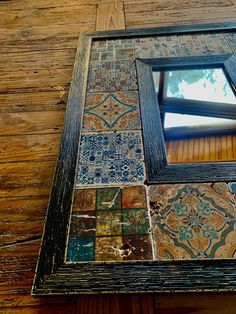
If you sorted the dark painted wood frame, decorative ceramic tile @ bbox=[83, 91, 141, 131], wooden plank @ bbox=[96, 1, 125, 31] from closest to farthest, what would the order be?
the dark painted wood frame → decorative ceramic tile @ bbox=[83, 91, 141, 131] → wooden plank @ bbox=[96, 1, 125, 31]

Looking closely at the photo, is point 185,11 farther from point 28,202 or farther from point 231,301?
point 231,301

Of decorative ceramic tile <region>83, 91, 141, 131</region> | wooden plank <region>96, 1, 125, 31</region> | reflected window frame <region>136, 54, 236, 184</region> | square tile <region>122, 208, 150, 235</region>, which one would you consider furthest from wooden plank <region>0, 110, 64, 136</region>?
wooden plank <region>96, 1, 125, 31</region>

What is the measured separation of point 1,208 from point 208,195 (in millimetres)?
444

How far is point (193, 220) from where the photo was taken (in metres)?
0.51

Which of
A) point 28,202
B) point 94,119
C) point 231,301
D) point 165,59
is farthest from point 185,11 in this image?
point 231,301

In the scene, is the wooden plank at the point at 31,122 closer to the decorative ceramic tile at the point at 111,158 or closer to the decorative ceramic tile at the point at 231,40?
the decorative ceramic tile at the point at 111,158

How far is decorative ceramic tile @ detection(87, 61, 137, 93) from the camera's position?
854mm

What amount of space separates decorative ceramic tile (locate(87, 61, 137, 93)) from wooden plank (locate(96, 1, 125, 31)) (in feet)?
1.36

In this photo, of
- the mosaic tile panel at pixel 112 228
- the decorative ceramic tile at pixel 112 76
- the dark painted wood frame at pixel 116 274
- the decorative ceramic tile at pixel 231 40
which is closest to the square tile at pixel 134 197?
the mosaic tile panel at pixel 112 228

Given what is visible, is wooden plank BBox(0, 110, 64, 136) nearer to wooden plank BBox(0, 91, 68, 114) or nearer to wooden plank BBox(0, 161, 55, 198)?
wooden plank BBox(0, 91, 68, 114)

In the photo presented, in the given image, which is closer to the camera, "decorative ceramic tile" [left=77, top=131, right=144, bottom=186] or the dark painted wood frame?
the dark painted wood frame

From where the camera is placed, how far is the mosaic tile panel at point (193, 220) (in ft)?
1.51

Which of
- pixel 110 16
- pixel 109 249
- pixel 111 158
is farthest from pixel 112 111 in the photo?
pixel 110 16

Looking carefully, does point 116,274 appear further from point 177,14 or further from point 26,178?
point 177,14
